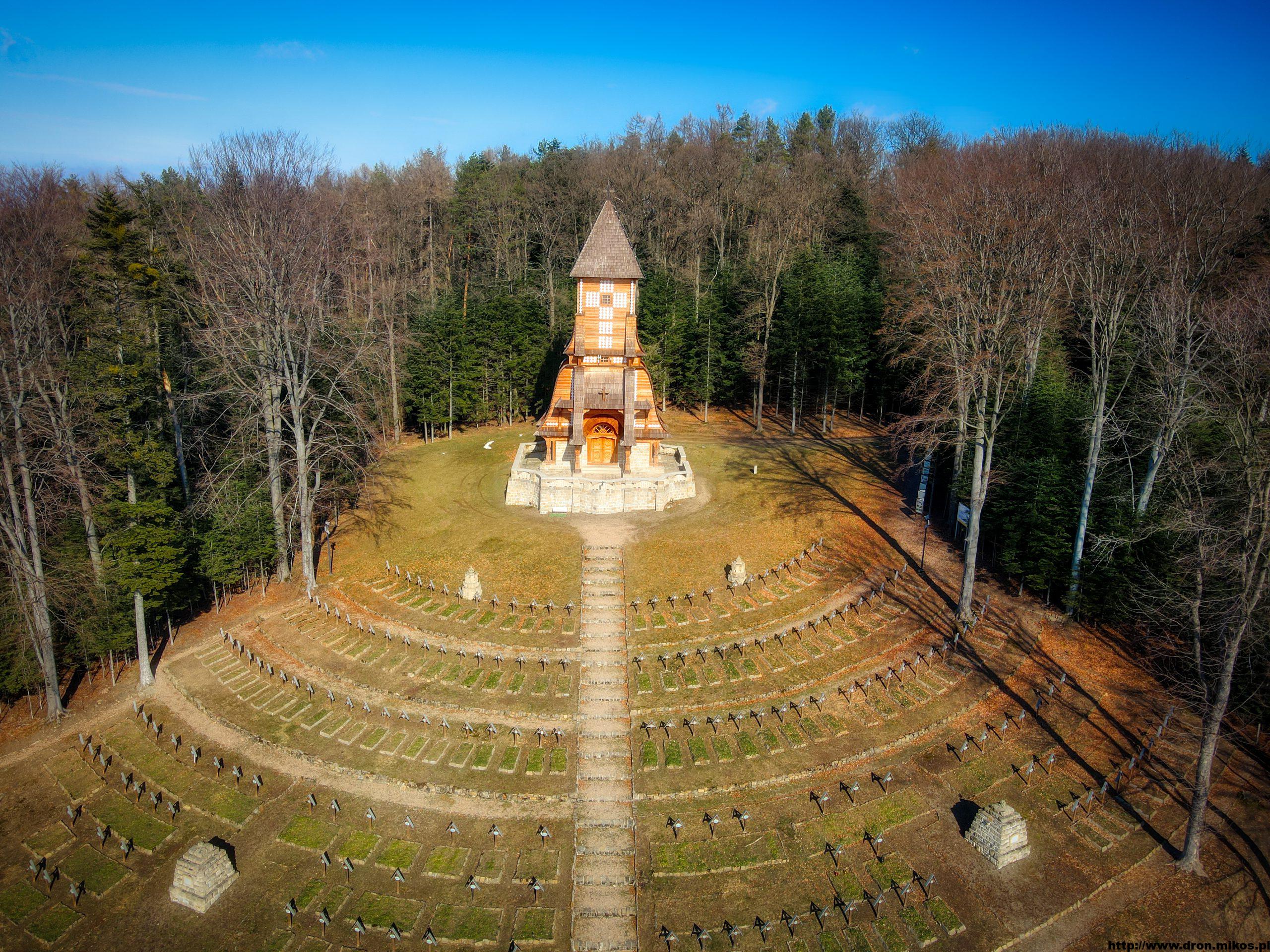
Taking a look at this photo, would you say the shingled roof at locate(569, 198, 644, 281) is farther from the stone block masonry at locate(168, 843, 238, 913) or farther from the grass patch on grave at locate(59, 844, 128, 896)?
the grass patch on grave at locate(59, 844, 128, 896)

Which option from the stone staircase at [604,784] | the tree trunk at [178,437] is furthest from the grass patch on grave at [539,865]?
the tree trunk at [178,437]

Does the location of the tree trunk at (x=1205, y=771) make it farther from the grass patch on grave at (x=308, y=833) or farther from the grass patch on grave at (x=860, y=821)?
the grass patch on grave at (x=308, y=833)

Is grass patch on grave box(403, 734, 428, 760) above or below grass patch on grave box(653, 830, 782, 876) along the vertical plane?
above

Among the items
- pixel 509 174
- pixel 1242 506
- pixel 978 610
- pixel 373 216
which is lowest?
pixel 978 610

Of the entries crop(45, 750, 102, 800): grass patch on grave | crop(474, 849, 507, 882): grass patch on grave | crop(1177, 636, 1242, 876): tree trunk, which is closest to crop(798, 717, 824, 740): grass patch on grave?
crop(1177, 636, 1242, 876): tree trunk

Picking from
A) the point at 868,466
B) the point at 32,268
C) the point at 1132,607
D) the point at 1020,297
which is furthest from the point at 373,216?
the point at 1132,607

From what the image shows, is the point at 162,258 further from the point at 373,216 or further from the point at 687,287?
the point at 687,287

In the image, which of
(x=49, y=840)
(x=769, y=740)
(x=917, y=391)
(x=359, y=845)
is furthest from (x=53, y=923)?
(x=917, y=391)
